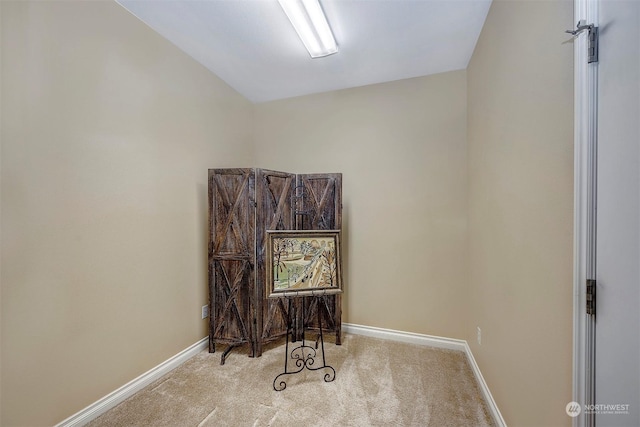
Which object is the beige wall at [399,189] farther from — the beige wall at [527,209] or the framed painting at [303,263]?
the framed painting at [303,263]

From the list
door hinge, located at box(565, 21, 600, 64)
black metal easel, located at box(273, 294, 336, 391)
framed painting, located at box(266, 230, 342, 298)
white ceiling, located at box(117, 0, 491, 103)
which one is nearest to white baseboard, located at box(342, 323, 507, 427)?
black metal easel, located at box(273, 294, 336, 391)

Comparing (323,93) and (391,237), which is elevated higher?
(323,93)

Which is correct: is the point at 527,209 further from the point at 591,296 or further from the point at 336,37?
the point at 336,37

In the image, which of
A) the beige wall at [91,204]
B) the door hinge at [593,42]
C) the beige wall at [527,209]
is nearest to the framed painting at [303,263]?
the beige wall at [91,204]

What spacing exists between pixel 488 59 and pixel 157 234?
2874mm

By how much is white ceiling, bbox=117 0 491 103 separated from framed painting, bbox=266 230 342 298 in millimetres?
1627

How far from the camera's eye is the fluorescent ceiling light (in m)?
1.65

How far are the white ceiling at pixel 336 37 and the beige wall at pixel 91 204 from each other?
0.30 meters

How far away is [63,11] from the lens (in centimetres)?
150

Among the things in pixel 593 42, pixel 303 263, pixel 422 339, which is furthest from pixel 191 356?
pixel 593 42

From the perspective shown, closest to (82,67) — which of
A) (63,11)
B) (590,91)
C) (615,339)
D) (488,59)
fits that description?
(63,11)

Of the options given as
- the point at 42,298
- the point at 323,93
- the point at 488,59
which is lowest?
the point at 42,298

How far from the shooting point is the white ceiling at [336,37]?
175 centimetres

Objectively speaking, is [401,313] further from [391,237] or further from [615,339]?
[615,339]
